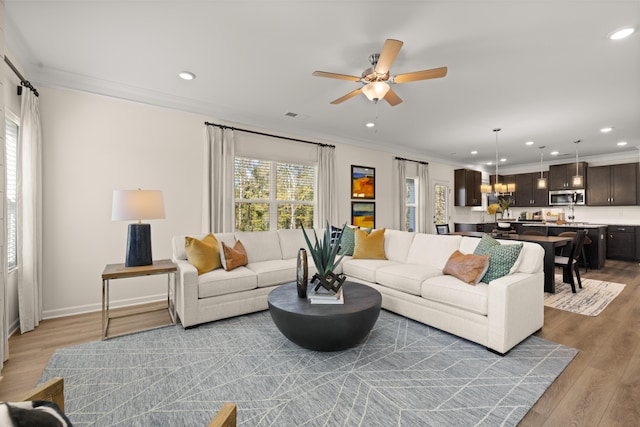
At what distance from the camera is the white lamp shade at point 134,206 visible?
9.55 feet

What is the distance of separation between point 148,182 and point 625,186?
10.1 m

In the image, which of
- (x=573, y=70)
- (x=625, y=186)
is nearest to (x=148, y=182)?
(x=573, y=70)

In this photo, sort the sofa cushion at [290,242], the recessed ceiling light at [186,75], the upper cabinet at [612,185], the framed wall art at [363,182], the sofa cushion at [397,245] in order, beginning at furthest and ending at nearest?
1. the upper cabinet at [612,185]
2. the framed wall art at [363,182]
3. the sofa cushion at [290,242]
4. the sofa cushion at [397,245]
5. the recessed ceiling light at [186,75]

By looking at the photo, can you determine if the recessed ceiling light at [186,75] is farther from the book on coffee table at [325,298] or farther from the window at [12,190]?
the book on coffee table at [325,298]

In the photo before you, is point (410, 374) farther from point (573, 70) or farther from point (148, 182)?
point (148, 182)

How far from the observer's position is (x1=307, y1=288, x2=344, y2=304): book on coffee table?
249 centimetres

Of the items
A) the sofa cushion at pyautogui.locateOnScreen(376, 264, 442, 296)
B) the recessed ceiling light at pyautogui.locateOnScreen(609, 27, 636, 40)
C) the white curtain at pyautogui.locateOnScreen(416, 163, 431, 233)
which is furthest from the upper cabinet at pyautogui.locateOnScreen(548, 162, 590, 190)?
the sofa cushion at pyautogui.locateOnScreen(376, 264, 442, 296)

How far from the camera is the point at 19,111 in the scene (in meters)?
2.94

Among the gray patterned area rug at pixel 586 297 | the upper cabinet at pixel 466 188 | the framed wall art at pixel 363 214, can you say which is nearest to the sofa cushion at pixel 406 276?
the gray patterned area rug at pixel 586 297

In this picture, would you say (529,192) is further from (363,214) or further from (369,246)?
(369,246)

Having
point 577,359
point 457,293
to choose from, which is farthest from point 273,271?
point 577,359

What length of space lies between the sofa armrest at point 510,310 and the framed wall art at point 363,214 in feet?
11.5

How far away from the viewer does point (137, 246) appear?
122 inches

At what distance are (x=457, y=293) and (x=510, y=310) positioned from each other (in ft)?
1.39
